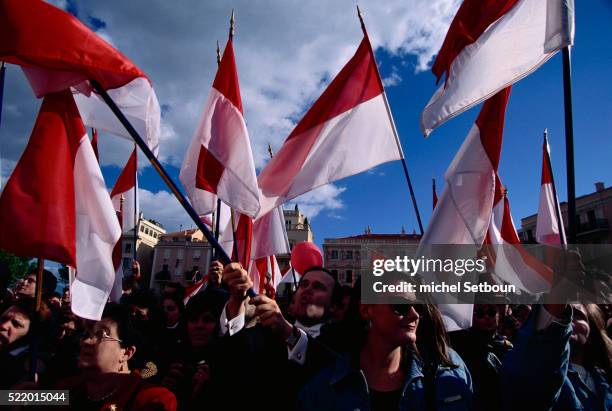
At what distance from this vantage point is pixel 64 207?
8.75ft

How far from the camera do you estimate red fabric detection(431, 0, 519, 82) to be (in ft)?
10.8

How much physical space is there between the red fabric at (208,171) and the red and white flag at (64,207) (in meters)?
0.82

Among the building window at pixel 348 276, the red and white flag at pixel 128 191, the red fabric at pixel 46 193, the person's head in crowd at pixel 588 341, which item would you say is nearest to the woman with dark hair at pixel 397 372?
the person's head in crowd at pixel 588 341

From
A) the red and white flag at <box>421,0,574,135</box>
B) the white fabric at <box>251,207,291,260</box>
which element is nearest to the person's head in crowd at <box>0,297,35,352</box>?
the white fabric at <box>251,207,291,260</box>

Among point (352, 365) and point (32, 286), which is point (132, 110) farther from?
point (352, 365)

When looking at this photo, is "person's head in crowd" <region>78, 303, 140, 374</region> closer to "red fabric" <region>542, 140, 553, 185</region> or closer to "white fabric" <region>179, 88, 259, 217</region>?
"white fabric" <region>179, 88, 259, 217</region>

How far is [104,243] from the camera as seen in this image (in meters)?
2.93

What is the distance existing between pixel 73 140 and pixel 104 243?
81 centimetres

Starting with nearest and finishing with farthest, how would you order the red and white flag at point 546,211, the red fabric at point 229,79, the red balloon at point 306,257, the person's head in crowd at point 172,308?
the red fabric at point 229,79 < the person's head in crowd at point 172,308 < the red and white flag at point 546,211 < the red balloon at point 306,257

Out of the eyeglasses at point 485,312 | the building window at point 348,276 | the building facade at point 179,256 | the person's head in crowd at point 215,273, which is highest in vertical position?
the building facade at point 179,256

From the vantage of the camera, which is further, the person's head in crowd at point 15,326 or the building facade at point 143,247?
the building facade at point 143,247

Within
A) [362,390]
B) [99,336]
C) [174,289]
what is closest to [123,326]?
[99,336]

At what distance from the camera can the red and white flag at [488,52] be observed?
9.96ft

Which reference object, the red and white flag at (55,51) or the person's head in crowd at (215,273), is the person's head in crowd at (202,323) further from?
the red and white flag at (55,51)
